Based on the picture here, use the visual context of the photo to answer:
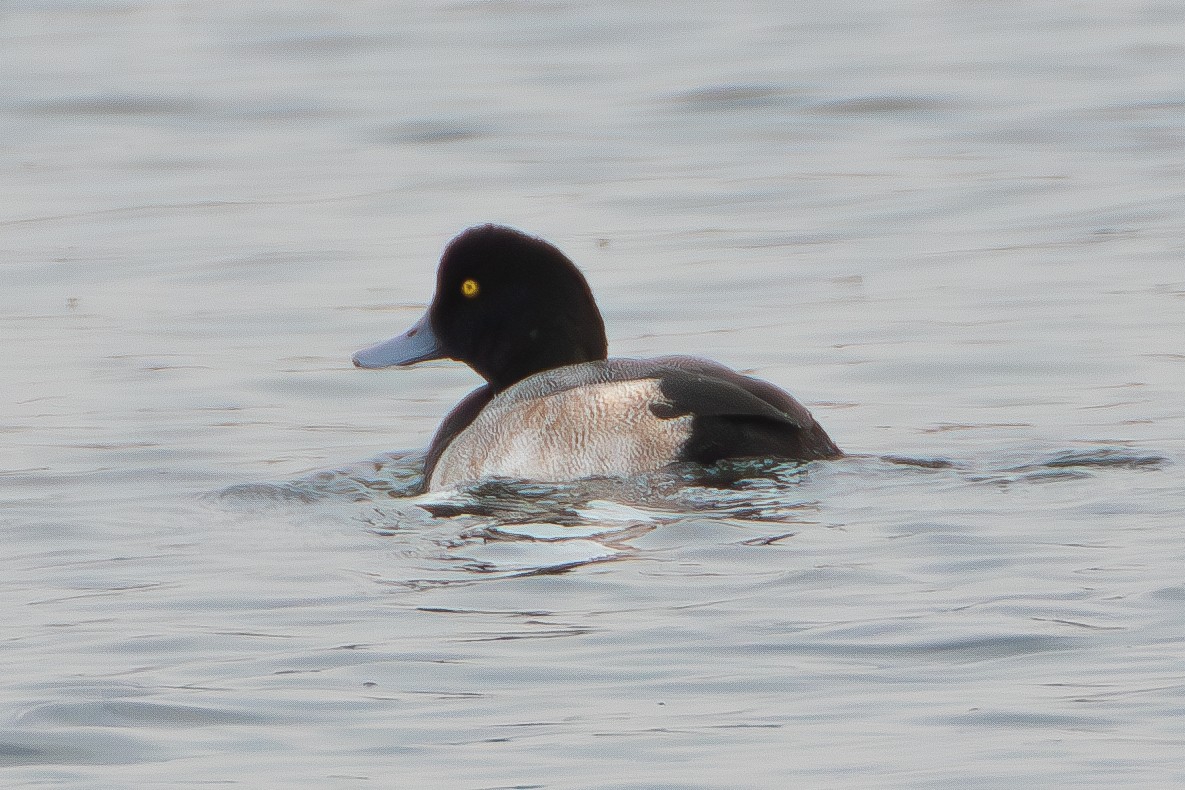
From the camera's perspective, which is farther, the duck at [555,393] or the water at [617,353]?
the duck at [555,393]

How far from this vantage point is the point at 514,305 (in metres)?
7.26

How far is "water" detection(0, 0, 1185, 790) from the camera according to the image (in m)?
4.48

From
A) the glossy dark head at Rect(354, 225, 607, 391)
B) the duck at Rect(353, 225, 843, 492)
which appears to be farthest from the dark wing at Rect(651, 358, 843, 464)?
the glossy dark head at Rect(354, 225, 607, 391)

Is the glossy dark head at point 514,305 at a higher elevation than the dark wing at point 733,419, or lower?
higher

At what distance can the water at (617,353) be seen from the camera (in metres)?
4.48

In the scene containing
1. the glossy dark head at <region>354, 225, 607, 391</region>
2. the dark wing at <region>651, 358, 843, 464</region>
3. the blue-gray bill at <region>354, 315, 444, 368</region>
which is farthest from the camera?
the blue-gray bill at <region>354, 315, 444, 368</region>

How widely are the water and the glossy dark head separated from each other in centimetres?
50

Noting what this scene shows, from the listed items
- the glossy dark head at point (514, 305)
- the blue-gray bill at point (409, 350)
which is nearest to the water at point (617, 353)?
the blue-gray bill at point (409, 350)

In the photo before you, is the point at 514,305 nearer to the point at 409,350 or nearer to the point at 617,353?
the point at 409,350

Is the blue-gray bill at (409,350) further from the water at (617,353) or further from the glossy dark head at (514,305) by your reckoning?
the water at (617,353)

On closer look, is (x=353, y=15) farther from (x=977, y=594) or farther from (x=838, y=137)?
(x=977, y=594)

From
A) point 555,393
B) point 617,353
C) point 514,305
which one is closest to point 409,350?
point 514,305

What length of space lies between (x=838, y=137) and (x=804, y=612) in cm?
826

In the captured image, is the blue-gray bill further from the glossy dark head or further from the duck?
the glossy dark head
